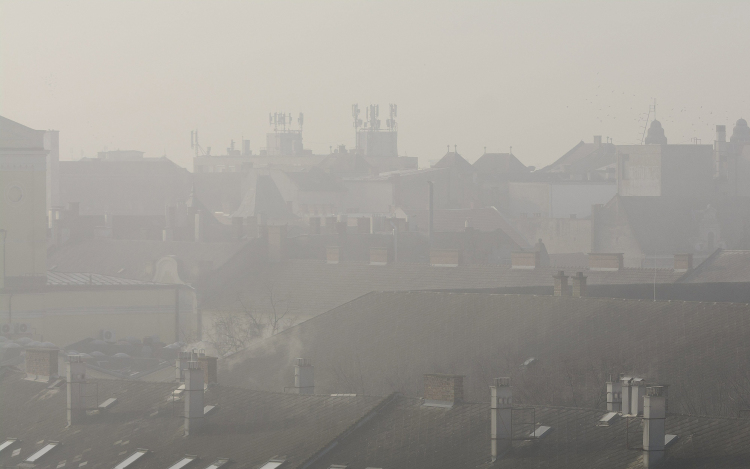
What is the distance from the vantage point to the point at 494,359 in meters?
34.6

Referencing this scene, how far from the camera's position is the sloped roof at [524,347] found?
31.1 m

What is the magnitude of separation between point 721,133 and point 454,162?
30.4m

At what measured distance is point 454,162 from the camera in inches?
5295

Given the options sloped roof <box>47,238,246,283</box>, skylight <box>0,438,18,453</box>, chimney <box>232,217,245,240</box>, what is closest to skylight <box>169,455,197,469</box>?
skylight <box>0,438,18,453</box>

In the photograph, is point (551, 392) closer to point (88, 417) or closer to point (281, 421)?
point (281, 421)

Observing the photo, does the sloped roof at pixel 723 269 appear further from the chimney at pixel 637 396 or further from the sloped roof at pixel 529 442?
the sloped roof at pixel 529 442

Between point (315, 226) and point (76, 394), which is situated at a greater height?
point (315, 226)

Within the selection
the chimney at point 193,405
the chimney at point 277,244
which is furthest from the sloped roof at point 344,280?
the chimney at point 193,405

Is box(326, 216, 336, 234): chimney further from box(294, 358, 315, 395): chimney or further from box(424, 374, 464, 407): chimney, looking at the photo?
box(424, 374, 464, 407): chimney

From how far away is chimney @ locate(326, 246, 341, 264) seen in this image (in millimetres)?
61531

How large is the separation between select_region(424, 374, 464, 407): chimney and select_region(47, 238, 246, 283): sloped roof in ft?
136

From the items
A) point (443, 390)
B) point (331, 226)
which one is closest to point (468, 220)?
point (331, 226)

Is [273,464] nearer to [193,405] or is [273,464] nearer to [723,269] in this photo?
[193,405]

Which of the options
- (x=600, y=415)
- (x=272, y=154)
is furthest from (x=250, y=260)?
(x=272, y=154)
